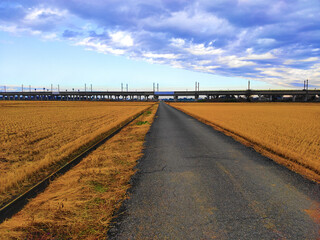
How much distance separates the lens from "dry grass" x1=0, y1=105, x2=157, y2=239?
3312 mm

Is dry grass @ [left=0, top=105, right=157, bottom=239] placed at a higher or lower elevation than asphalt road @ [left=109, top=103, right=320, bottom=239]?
lower

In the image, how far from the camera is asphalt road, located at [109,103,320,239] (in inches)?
128

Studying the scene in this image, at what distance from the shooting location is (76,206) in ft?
13.5

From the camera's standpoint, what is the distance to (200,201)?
4.22 metres

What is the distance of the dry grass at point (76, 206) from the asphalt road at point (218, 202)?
14.2 inches

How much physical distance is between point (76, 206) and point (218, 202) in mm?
2921

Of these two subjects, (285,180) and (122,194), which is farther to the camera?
(285,180)

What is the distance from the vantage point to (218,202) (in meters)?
4.17

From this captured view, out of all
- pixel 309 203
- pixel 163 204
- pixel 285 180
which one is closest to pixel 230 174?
pixel 285 180

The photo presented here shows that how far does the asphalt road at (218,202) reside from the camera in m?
3.24

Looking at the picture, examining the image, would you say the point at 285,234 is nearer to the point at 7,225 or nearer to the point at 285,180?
the point at 285,180

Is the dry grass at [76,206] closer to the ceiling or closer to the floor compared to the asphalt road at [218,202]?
closer to the floor

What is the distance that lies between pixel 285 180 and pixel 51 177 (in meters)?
6.54

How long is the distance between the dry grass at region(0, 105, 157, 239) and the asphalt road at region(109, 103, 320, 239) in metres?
0.36
